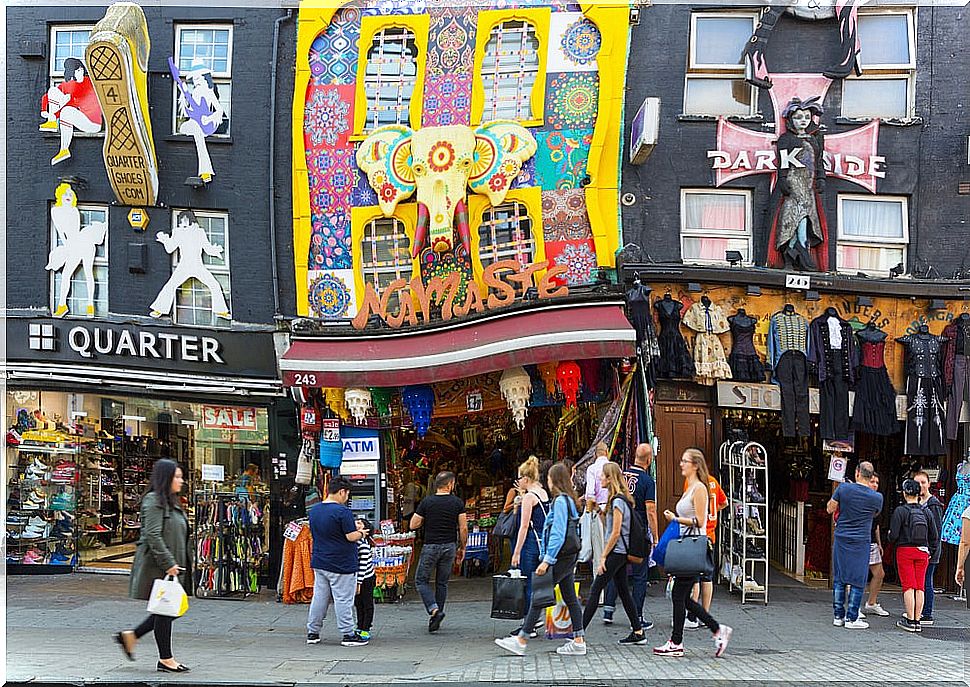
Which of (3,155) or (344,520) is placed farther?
(3,155)

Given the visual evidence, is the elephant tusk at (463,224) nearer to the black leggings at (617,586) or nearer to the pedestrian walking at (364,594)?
the pedestrian walking at (364,594)

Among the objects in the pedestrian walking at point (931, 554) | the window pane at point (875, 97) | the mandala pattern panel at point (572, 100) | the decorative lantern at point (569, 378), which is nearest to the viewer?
the pedestrian walking at point (931, 554)

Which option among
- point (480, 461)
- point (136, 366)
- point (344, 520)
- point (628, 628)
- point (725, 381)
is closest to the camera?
point (344, 520)

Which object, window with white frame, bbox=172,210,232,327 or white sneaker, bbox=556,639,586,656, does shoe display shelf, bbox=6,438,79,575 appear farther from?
white sneaker, bbox=556,639,586,656

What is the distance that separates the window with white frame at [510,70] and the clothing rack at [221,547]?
6.43m

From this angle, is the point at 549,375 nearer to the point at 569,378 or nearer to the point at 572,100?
the point at 569,378

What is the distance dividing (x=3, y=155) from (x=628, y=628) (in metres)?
11.2

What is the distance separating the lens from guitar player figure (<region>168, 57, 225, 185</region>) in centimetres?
1338

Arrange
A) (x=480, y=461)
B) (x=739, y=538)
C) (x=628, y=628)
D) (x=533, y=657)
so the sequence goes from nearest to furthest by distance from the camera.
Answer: (x=533, y=657), (x=628, y=628), (x=739, y=538), (x=480, y=461)

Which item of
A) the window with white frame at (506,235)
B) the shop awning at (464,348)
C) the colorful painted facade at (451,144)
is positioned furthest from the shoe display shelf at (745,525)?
the window with white frame at (506,235)

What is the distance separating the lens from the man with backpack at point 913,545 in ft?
32.9

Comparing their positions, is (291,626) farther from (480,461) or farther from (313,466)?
(480,461)

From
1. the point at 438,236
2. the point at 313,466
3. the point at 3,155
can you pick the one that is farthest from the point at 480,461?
the point at 3,155

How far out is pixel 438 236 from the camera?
42.4ft
